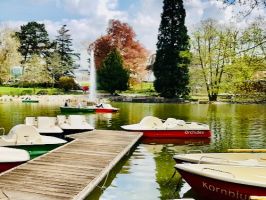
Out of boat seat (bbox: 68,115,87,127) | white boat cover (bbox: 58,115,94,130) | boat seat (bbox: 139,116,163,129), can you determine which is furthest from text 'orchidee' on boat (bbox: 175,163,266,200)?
boat seat (bbox: 68,115,87,127)

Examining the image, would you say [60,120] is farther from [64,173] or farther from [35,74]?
[35,74]

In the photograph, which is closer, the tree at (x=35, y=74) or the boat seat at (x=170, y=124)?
the boat seat at (x=170, y=124)

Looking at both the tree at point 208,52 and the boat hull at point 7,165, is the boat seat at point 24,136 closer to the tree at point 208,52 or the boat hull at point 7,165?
the boat hull at point 7,165

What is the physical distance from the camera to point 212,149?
21938 mm

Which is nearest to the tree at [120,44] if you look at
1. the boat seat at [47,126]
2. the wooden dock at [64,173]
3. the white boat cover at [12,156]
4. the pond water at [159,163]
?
the pond water at [159,163]

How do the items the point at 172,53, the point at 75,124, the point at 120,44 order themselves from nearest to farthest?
the point at 75,124 → the point at 172,53 → the point at 120,44

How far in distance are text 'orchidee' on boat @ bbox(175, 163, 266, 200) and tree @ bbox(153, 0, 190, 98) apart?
56169mm

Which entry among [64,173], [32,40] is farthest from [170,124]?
[32,40]

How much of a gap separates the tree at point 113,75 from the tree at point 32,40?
88.4 feet

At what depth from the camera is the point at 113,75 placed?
7131cm

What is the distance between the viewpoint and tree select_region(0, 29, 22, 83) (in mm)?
78562

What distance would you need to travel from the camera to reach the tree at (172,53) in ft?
223

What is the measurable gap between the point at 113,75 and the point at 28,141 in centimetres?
5321

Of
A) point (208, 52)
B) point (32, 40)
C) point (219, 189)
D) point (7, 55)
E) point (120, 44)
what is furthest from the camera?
point (32, 40)
